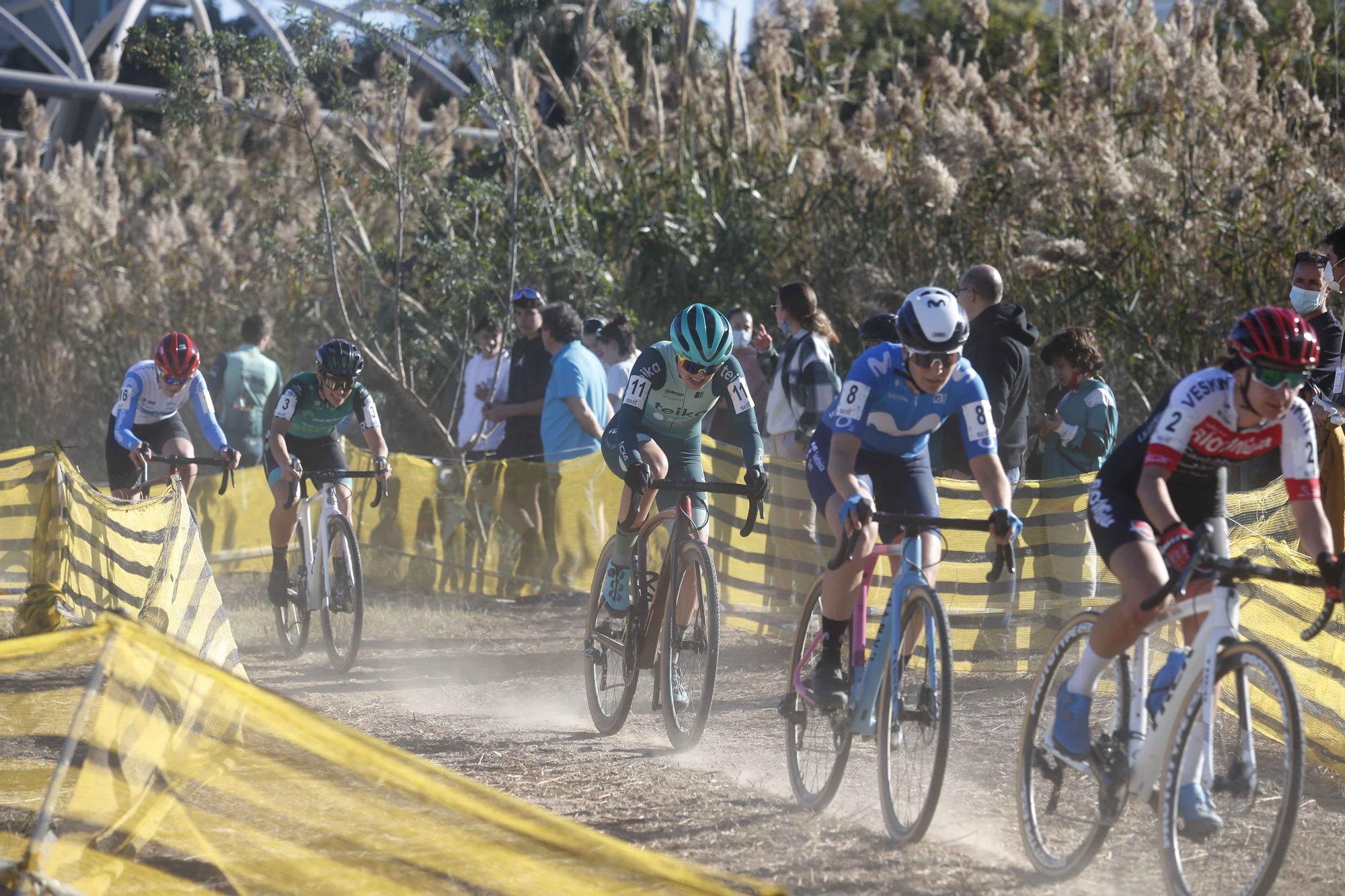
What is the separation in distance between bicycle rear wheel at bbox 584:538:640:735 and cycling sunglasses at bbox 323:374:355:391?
102 inches

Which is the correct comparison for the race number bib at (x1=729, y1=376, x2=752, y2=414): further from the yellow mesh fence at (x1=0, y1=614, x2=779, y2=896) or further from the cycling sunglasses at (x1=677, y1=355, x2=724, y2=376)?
the yellow mesh fence at (x1=0, y1=614, x2=779, y2=896)

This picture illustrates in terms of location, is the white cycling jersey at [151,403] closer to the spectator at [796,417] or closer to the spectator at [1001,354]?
the spectator at [796,417]

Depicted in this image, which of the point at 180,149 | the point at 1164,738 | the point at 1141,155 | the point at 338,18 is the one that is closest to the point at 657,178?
the point at 338,18

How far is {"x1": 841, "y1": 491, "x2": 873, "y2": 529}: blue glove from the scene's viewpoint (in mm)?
5117

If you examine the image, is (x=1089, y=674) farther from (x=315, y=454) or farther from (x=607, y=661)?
(x=315, y=454)

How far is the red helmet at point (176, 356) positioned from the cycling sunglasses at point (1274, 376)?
777 cm

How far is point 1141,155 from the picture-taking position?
1100 cm

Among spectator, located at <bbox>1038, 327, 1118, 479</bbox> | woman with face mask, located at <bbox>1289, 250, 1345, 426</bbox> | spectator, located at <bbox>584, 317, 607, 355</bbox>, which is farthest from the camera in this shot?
spectator, located at <bbox>584, 317, 607, 355</bbox>

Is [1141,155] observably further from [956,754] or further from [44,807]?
[44,807]

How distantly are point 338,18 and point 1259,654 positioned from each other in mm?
11297

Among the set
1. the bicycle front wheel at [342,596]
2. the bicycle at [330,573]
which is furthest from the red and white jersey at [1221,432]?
the bicycle front wheel at [342,596]

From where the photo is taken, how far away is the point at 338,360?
30.1 feet

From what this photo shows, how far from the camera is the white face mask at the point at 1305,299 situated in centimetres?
746

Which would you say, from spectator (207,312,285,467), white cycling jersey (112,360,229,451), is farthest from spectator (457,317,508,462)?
white cycling jersey (112,360,229,451)
